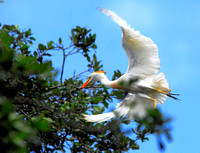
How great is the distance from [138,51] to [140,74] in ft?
1.53

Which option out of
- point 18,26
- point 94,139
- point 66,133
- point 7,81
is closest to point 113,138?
point 94,139

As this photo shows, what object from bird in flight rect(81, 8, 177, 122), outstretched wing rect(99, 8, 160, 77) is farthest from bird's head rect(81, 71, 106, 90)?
outstretched wing rect(99, 8, 160, 77)

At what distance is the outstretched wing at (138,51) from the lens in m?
4.61

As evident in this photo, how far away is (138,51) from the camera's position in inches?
190

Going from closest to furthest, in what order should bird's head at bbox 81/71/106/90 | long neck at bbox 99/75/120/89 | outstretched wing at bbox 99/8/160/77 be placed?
outstretched wing at bbox 99/8/160/77, long neck at bbox 99/75/120/89, bird's head at bbox 81/71/106/90

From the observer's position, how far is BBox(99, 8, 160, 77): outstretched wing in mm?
4605

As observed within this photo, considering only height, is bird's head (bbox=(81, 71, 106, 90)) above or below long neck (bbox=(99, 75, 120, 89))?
above

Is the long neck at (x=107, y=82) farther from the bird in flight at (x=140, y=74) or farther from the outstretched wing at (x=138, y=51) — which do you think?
the outstretched wing at (x=138, y=51)

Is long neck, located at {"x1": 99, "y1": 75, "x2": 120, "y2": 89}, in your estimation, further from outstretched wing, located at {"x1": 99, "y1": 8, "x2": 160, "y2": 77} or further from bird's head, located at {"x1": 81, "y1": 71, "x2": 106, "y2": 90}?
outstretched wing, located at {"x1": 99, "y1": 8, "x2": 160, "y2": 77}

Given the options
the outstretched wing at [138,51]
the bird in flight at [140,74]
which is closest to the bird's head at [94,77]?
the bird in flight at [140,74]

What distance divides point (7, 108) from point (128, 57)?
3.74 m

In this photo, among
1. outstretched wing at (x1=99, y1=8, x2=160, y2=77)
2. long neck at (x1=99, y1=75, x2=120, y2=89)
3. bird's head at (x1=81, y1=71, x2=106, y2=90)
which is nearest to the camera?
outstretched wing at (x1=99, y1=8, x2=160, y2=77)

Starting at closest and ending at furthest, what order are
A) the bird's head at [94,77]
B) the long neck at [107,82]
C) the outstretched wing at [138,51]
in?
the outstretched wing at [138,51], the long neck at [107,82], the bird's head at [94,77]

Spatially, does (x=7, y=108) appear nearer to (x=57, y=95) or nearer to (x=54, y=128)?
(x=54, y=128)
